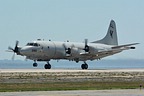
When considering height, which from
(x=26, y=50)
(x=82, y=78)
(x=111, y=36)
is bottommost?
(x=82, y=78)

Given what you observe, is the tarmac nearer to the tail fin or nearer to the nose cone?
the nose cone

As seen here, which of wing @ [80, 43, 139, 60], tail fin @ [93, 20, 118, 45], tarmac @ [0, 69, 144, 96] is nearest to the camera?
tarmac @ [0, 69, 144, 96]

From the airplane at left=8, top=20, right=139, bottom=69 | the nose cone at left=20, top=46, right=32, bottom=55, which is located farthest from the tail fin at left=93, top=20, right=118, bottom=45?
the nose cone at left=20, top=46, right=32, bottom=55

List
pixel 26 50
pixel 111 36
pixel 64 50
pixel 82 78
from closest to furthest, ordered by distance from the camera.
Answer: pixel 82 78 < pixel 26 50 < pixel 64 50 < pixel 111 36

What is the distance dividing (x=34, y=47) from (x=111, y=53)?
16082 mm

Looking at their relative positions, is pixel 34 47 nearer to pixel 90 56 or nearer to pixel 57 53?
pixel 57 53

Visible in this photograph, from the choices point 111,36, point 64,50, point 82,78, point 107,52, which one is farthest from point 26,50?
point 82,78

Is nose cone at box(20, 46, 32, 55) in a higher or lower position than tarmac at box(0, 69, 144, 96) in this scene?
higher

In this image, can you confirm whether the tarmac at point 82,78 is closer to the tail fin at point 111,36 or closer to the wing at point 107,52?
the wing at point 107,52

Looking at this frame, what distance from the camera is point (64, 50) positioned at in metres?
88.7

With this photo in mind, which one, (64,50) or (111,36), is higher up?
(111,36)

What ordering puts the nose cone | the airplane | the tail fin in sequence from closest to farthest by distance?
the nose cone < the airplane < the tail fin

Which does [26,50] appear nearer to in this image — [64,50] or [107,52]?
[64,50]

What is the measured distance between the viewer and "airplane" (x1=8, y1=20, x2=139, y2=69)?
84.6 m
